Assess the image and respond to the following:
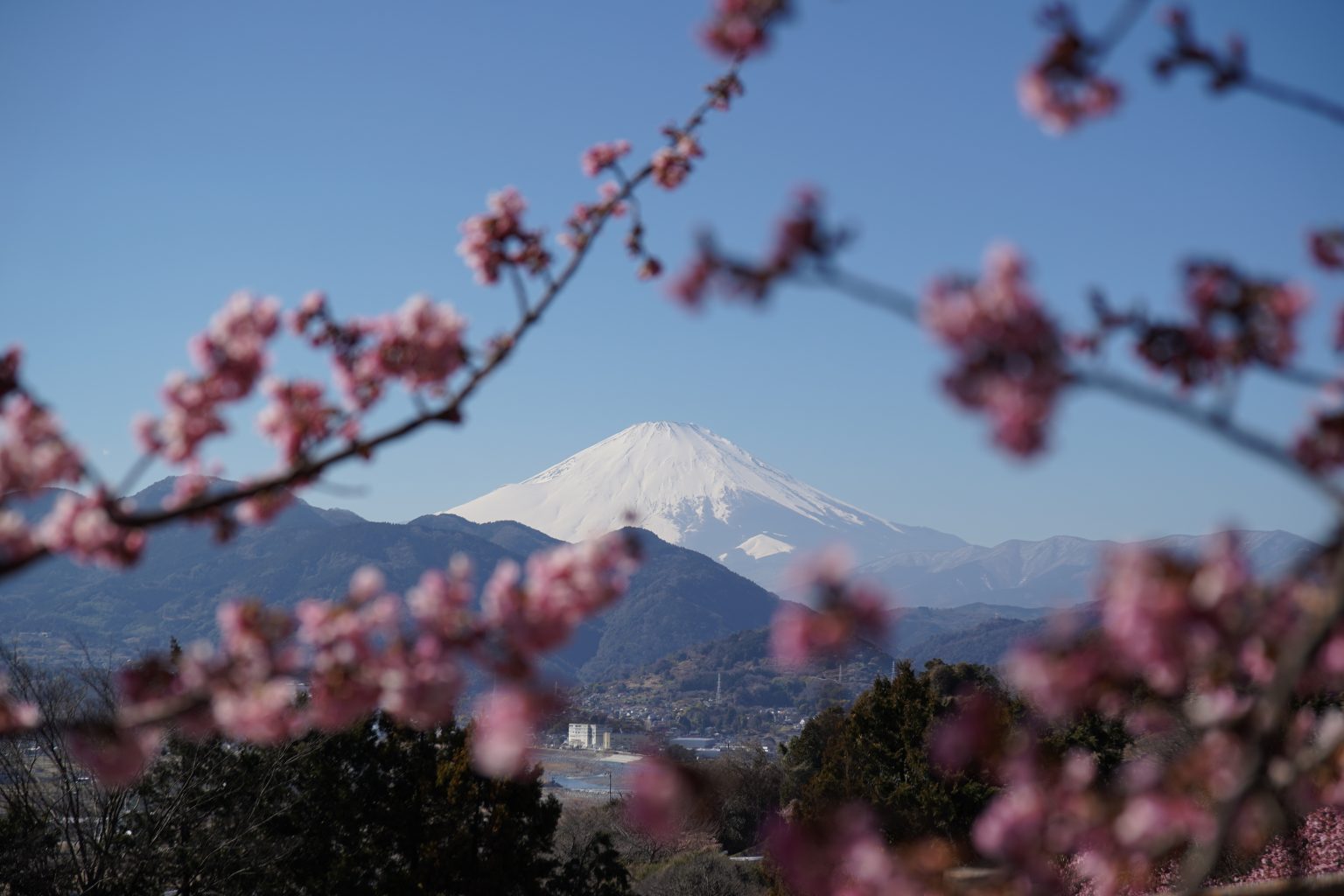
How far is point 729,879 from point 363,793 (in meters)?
12.2

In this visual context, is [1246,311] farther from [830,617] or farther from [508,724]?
[508,724]

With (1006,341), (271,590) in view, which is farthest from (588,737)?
(1006,341)

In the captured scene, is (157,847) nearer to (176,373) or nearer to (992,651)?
(176,373)

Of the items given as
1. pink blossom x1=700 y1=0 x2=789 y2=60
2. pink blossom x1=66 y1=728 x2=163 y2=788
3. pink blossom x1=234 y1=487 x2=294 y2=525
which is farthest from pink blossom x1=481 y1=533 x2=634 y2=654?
pink blossom x1=700 y1=0 x2=789 y2=60

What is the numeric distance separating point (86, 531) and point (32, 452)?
283 millimetres

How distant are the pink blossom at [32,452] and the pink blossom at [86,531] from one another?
8cm

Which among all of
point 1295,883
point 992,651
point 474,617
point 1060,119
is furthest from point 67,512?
point 992,651

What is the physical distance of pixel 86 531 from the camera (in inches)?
75.6

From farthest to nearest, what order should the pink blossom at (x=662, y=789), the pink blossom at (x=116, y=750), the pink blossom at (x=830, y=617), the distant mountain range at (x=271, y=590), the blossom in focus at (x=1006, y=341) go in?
the distant mountain range at (x=271, y=590), the pink blossom at (x=116, y=750), the pink blossom at (x=662, y=789), the pink blossom at (x=830, y=617), the blossom in focus at (x=1006, y=341)

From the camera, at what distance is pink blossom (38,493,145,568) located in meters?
1.92

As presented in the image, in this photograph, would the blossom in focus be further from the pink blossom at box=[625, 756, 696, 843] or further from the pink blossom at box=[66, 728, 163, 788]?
the pink blossom at box=[66, 728, 163, 788]

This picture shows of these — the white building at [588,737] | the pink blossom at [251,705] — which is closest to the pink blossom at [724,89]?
the pink blossom at [251,705]

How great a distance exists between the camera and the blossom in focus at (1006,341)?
159cm

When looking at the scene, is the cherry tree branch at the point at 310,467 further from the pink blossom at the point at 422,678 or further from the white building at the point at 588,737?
the white building at the point at 588,737
